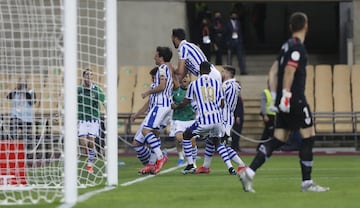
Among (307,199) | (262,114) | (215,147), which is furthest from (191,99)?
(262,114)

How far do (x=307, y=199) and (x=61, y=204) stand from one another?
9.59ft

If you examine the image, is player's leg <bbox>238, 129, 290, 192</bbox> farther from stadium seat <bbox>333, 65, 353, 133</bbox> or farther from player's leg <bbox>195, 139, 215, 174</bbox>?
stadium seat <bbox>333, 65, 353, 133</bbox>

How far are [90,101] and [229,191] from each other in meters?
5.66

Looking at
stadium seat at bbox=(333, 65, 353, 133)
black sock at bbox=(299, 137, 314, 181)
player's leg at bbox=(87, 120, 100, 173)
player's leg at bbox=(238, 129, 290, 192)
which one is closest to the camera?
player's leg at bbox=(238, 129, 290, 192)

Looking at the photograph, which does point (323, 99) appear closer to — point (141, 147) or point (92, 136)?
point (141, 147)

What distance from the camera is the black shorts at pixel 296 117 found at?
45.2 ft

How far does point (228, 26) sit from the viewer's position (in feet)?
112

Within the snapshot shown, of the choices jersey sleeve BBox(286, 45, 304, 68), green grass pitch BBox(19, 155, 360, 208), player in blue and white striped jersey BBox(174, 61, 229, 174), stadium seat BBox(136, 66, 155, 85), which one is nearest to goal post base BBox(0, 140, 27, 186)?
green grass pitch BBox(19, 155, 360, 208)

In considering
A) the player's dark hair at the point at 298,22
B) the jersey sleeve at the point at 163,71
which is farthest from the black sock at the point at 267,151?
the jersey sleeve at the point at 163,71

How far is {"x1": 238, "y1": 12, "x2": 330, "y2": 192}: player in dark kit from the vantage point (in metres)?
13.7

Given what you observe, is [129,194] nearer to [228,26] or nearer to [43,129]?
[43,129]

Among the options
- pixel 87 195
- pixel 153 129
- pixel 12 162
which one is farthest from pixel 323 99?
pixel 87 195

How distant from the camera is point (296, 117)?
1379 centimetres

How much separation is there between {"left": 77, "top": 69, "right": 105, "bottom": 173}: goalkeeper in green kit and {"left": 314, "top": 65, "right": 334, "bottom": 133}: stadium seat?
11685mm
